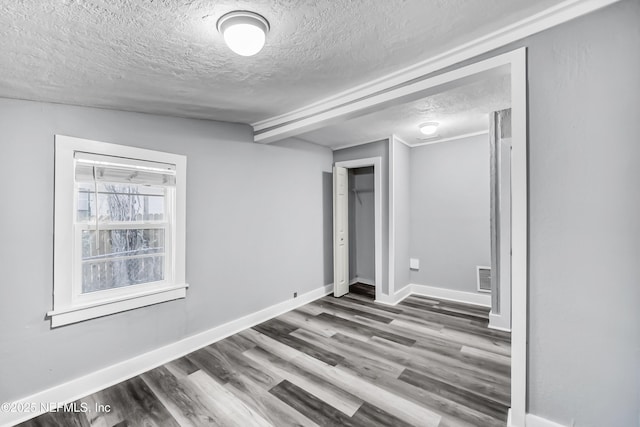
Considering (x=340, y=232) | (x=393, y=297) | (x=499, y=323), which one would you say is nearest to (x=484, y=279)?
(x=499, y=323)

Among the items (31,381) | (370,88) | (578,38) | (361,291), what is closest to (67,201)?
(31,381)

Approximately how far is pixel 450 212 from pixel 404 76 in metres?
2.82

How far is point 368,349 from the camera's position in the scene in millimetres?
2785

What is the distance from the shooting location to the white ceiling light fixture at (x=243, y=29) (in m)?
1.33

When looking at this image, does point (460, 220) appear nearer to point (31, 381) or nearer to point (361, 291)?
point (361, 291)

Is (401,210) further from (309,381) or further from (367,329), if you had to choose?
(309,381)

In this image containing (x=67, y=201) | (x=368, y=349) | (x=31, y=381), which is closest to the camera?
(x=31, y=381)

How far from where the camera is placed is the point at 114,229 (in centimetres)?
238

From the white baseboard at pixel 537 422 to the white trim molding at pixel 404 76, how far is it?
2.21 meters

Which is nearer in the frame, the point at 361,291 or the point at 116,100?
the point at 116,100

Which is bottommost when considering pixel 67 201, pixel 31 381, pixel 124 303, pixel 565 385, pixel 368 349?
pixel 368 349

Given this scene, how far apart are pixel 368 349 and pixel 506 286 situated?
1.82 m

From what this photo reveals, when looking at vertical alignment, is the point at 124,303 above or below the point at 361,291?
above

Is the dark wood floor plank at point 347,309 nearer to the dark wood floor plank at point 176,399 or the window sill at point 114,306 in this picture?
the window sill at point 114,306
